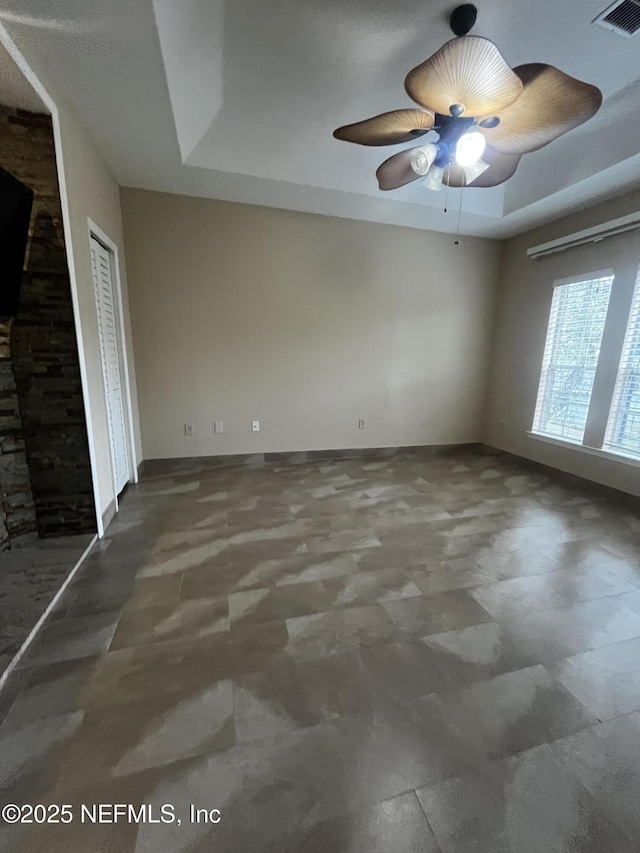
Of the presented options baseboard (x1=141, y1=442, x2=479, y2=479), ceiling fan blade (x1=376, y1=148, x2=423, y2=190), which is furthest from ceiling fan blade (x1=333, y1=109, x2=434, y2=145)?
baseboard (x1=141, y1=442, x2=479, y2=479)

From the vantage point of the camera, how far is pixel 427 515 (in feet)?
9.52

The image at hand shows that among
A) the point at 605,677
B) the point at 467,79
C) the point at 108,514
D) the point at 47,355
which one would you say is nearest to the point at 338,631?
the point at 605,677

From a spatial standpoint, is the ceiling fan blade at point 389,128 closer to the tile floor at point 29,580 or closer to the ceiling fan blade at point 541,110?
the ceiling fan blade at point 541,110

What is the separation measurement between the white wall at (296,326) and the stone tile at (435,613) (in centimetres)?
250

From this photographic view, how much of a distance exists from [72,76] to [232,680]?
3163mm

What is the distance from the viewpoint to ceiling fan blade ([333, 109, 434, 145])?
1.70 m

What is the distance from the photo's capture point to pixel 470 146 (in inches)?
67.6

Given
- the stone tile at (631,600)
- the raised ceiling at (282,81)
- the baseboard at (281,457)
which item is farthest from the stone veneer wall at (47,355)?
the stone tile at (631,600)

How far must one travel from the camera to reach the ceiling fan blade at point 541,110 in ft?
4.75

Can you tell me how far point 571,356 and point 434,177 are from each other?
8.67ft

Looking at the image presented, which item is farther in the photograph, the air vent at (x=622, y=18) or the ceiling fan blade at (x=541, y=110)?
the air vent at (x=622, y=18)

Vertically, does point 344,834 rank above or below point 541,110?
below

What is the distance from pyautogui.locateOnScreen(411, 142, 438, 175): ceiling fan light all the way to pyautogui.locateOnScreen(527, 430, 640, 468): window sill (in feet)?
10.1

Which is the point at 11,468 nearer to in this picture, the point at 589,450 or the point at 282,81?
the point at 282,81
